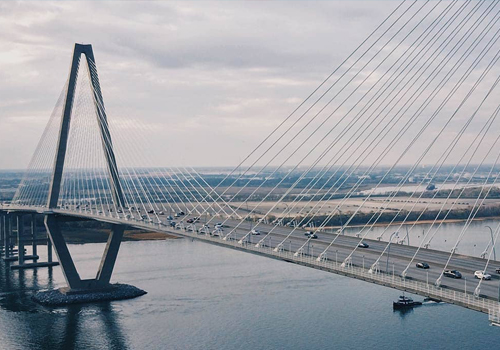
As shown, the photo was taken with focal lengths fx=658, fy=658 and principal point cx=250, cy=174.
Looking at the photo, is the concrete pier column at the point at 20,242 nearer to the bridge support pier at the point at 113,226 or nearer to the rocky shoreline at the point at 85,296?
the bridge support pier at the point at 113,226

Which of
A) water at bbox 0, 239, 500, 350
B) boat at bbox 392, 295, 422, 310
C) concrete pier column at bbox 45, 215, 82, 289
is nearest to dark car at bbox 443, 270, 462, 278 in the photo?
water at bbox 0, 239, 500, 350

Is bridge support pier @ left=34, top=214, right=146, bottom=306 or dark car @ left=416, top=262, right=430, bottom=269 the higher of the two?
dark car @ left=416, top=262, right=430, bottom=269

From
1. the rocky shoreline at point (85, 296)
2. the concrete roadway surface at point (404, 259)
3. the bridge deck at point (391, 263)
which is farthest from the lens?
the rocky shoreline at point (85, 296)

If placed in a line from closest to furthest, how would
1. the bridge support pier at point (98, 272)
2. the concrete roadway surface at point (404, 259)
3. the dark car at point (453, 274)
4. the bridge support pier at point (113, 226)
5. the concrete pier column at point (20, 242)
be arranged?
the concrete roadway surface at point (404, 259), the dark car at point (453, 274), the bridge support pier at point (113, 226), the bridge support pier at point (98, 272), the concrete pier column at point (20, 242)

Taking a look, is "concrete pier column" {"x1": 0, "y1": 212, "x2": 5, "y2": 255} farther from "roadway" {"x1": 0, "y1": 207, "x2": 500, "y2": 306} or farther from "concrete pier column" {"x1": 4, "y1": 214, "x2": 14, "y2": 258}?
"roadway" {"x1": 0, "y1": 207, "x2": 500, "y2": 306}

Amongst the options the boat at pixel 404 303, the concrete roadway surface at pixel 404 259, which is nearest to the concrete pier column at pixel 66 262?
the concrete roadway surface at pixel 404 259

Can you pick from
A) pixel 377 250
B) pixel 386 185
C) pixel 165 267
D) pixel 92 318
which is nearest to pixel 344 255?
pixel 377 250
